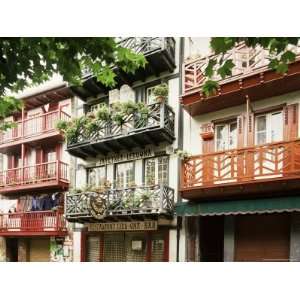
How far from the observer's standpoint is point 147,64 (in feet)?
16.5

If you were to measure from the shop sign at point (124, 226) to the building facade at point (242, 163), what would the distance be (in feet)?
1.37

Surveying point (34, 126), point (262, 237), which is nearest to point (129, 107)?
point (34, 126)

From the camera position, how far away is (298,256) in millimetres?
3832

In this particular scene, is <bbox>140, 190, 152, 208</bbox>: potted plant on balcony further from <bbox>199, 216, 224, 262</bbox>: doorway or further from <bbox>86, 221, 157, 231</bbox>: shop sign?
<bbox>199, 216, 224, 262</bbox>: doorway

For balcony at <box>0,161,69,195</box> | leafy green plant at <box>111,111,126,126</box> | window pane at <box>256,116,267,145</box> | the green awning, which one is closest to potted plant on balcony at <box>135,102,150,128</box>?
leafy green plant at <box>111,111,126,126</box>

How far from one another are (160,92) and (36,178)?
1.79 m

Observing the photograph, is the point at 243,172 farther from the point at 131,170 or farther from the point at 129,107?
the point at 129,107

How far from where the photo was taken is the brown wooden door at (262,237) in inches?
157

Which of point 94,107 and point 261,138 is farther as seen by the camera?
point 94,107

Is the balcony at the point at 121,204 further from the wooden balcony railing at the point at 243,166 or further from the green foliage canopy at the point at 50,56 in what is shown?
the green foliage canopy at the point at 50,56

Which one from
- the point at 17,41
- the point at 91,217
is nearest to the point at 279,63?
the point at 17,41

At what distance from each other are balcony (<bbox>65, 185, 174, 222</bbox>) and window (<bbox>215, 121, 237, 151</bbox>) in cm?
75

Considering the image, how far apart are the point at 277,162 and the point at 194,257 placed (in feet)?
4.04

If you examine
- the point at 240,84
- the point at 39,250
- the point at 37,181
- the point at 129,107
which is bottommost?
the point at 39,250
